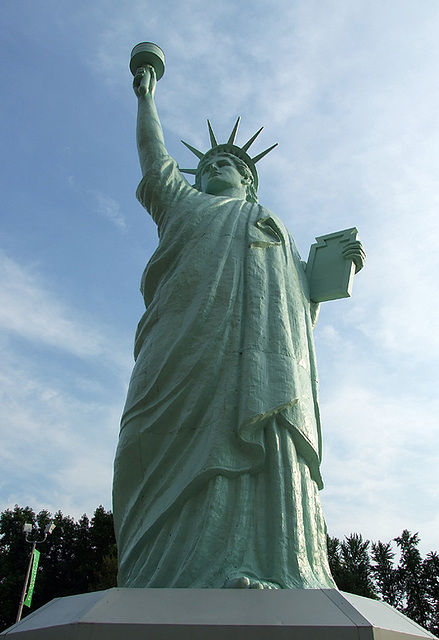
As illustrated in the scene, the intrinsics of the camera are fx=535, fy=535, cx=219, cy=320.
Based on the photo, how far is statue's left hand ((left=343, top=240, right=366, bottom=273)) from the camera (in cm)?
554

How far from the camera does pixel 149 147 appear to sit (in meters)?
5.67

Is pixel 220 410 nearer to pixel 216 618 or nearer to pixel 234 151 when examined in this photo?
pixel 216 618

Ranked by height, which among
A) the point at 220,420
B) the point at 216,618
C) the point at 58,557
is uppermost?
the point at 58,557

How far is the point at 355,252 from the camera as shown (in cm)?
555

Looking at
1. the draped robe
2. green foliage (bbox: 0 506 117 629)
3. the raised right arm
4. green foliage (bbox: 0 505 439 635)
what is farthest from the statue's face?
green foliage (bbox: 0 506 117 629)

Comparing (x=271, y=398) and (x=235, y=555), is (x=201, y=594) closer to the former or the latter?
(x=235, y=555)

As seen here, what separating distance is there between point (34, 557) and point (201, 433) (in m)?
15.0

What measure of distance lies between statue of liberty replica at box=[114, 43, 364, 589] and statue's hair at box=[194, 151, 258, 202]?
1459 millimetres

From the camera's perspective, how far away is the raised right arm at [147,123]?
5.65m

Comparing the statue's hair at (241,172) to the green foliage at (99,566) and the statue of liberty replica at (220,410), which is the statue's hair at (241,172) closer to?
the statue of liberty replica at (220,410)

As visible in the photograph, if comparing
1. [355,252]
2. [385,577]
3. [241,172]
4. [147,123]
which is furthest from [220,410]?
[385,577]

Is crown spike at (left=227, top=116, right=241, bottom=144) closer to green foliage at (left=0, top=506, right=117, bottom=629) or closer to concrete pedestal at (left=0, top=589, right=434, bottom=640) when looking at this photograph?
concrete pedestal at (left=0, top=589, right=434, bottom=640)

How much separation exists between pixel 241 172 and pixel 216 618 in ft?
18.8

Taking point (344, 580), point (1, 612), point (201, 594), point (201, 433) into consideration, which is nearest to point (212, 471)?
point (201, 433)
